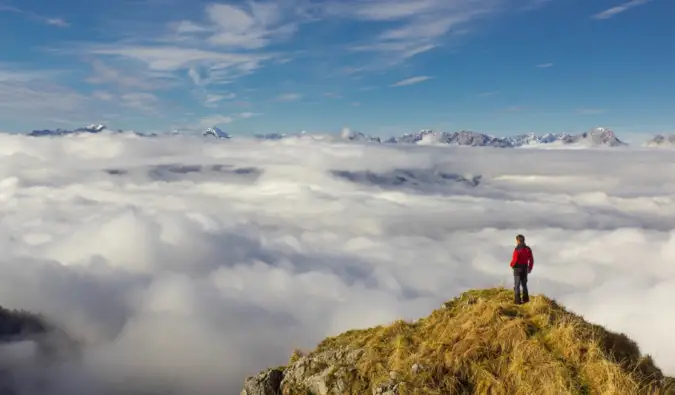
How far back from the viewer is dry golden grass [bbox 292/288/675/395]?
1486 centimetres

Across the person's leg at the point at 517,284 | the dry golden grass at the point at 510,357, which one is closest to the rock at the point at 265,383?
the dry golden grass at the point at 510,357

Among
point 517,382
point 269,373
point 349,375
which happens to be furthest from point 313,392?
point 517,382

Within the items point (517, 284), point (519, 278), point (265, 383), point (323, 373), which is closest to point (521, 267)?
point (519, 278)

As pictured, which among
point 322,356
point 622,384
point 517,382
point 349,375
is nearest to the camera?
point 622,384

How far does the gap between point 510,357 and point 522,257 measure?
6658mm

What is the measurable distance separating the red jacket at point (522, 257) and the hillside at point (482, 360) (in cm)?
194

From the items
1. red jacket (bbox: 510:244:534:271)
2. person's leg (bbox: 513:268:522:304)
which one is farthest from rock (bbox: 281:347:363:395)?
red jacket (bbox: 510:244:534:271)

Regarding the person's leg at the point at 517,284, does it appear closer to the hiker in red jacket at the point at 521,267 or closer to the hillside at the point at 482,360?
the hiker in red jacket at the point at 521,267

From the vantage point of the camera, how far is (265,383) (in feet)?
66.4

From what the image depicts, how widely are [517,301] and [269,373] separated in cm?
1179

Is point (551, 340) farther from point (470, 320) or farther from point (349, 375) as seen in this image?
point (349, 375)

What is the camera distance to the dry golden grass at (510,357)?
1486 centimetres

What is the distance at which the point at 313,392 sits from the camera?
18469 mm

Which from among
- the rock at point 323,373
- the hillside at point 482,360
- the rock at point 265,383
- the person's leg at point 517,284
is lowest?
the rock at point 265,383
